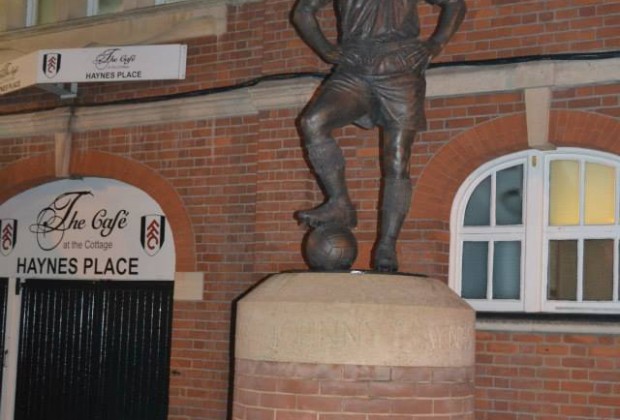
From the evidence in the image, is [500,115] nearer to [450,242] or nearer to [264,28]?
[450,242]

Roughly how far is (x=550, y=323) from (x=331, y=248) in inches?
93.9

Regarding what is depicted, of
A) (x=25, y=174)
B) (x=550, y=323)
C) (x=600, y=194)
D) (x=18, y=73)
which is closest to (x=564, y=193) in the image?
(x=600, y=194)

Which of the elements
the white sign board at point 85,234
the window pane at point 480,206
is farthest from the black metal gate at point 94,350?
the window pane at point 480,206

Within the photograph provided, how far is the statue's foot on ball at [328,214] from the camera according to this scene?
5.57 m

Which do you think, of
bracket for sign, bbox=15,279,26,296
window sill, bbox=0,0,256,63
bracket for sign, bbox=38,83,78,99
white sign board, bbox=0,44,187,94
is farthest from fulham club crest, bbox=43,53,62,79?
bracket for sign, bbox=15,279,26,296

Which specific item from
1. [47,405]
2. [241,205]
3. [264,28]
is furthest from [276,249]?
[47,405]

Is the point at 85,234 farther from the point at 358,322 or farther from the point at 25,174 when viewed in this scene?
the point at 358,322

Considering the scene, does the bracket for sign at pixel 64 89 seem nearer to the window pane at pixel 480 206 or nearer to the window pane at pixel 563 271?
the window pane at pixel 480 206

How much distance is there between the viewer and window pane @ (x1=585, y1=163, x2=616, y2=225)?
24.1 feet

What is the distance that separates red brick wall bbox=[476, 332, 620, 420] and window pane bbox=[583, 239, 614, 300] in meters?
0.39

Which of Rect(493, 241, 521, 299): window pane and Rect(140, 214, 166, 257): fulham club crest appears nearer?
Rect(493, 241, 521, 299): window pane

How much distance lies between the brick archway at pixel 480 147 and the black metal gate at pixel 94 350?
2781 millimetres

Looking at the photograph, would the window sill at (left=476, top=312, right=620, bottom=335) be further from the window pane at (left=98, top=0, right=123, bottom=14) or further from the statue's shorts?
the window pane at (left=98, top=0, right=123, bottom=14)

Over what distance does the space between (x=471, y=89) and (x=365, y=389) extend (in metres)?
3.09
